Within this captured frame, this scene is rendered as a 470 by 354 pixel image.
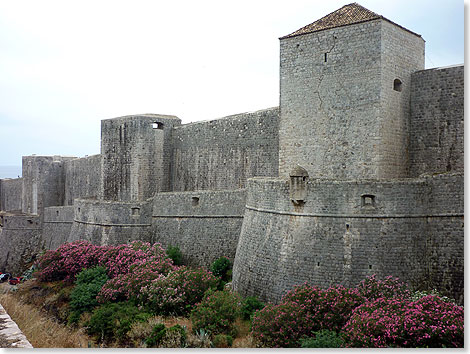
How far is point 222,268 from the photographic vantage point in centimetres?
1633

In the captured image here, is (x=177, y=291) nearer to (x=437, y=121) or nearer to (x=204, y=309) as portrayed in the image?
(x=204, y=309)

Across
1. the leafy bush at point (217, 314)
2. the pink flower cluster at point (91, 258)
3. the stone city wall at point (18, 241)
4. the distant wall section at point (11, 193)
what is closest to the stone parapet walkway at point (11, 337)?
the leafy bush at point (217, 314)

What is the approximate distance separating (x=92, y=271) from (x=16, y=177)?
21719 mm

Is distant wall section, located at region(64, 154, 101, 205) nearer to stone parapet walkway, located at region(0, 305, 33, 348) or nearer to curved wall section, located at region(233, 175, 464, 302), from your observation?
curved wall section, located at region(233, 175, 464, 302)

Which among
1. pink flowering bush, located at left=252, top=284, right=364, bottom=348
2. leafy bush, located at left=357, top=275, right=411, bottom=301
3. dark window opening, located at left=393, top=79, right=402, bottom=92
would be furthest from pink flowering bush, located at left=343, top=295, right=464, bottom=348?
dark window opening, located at left=393, top=79, right=402, bottom=92

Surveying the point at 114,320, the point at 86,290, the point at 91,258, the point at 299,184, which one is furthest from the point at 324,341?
the point at 91,258

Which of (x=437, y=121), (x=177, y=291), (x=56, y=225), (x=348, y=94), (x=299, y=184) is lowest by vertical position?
(x=177, y=291)

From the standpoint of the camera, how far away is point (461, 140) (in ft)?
44.9

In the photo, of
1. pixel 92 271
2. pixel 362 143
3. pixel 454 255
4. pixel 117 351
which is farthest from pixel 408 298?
pixel 92 271

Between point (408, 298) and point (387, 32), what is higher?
point (387, 32)

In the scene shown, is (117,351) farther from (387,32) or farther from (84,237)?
(84,237)

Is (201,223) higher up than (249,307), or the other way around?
(201,223)

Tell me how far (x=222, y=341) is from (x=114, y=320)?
349cm

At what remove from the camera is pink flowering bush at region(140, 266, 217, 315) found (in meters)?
13.8
